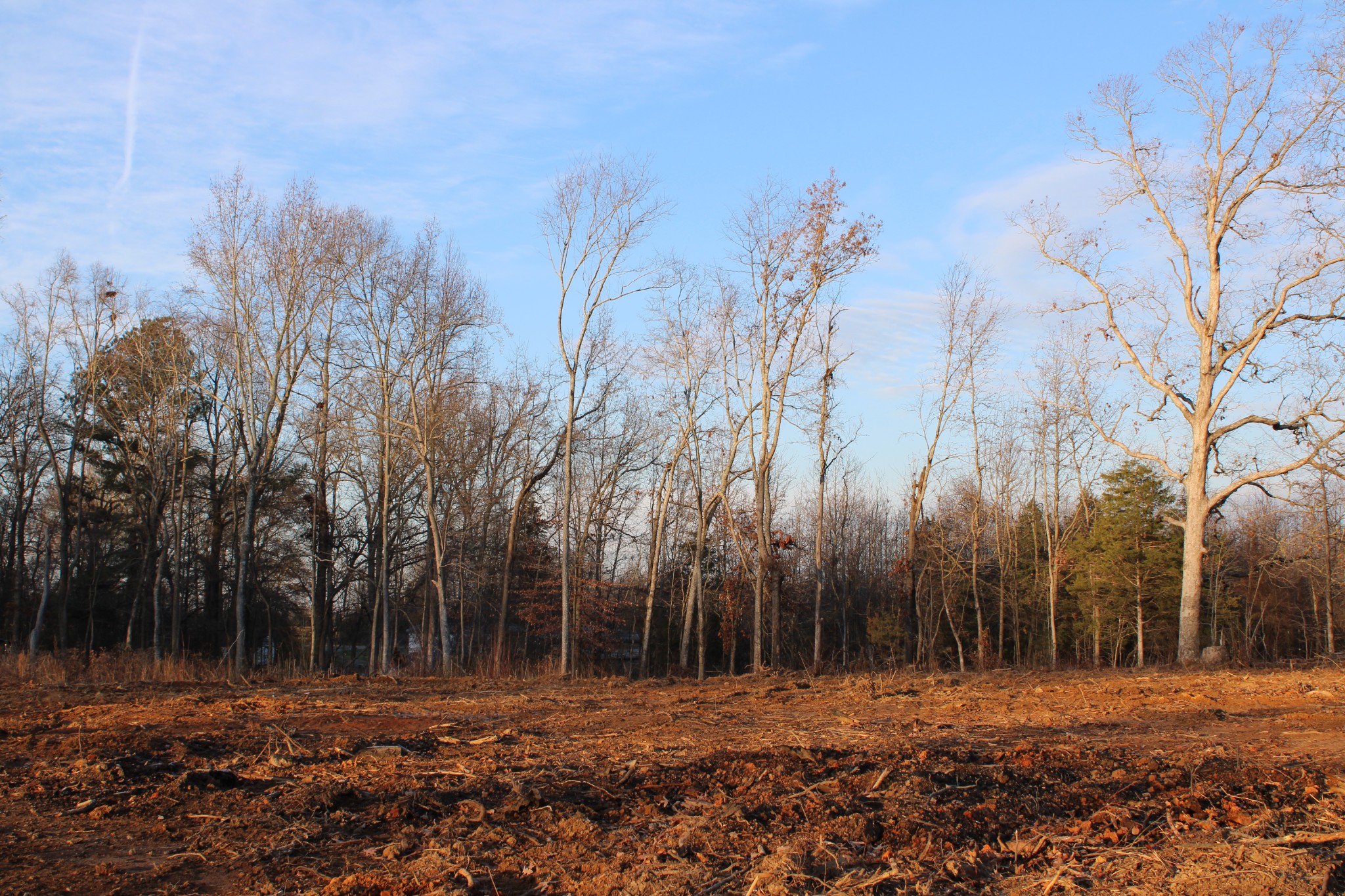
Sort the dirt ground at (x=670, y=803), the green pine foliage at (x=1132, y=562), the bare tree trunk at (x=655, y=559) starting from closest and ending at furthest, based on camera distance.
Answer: the dirt ground at (x=670, y=803) < the bare tree trunk at (x=655, y=559) < the green pine foliage at (x=1132, y=562)

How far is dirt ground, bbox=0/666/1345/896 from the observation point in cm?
378

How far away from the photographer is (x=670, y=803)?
4.99 m

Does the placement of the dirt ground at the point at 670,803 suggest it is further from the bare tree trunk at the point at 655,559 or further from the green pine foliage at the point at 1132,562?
the green pine foliage at the point at 1132,562

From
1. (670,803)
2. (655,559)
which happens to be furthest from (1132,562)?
(670,803)

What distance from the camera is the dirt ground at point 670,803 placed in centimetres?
378

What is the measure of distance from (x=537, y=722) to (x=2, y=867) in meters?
5.01

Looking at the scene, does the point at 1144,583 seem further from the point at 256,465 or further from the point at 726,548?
the point at 256,465

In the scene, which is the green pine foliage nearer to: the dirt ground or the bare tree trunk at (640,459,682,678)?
the bare tree trunk at (640,459,682,678)

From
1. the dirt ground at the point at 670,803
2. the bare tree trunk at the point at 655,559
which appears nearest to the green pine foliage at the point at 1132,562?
the bare tree trunk at the point at 655,559

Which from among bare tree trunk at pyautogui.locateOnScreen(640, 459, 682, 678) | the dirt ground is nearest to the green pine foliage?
bare tree trunk at pyautogui.locateOnScreen(640, 459, 682, 678)

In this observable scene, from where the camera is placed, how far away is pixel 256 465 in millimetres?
21328

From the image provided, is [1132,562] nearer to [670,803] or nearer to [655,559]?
[655,559]

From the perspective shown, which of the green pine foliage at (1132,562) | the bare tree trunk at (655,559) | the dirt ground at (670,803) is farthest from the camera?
the green pine foliage at (1132,562)

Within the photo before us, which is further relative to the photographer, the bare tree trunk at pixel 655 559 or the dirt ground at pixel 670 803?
the bare tree trunk at pixel 655 559
